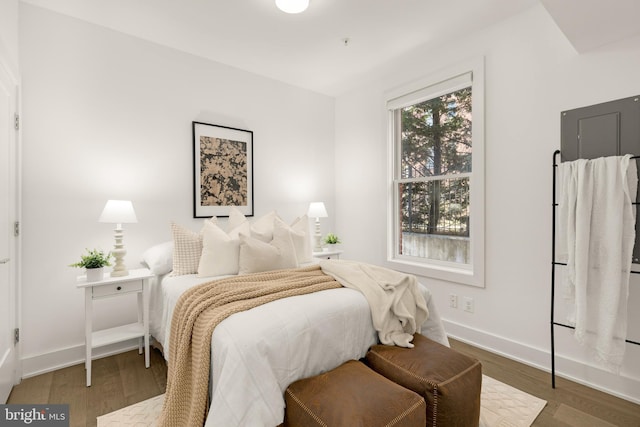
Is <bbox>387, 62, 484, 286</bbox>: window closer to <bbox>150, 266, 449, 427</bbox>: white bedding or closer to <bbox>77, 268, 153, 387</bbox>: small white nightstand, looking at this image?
<bbox>150, 266, 449, 427</bbox>: white bedding

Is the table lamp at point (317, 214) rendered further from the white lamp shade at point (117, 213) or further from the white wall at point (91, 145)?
the white lamp shade at point (117, 213)

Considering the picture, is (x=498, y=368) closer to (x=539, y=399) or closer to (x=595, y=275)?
(x=539, y=399)

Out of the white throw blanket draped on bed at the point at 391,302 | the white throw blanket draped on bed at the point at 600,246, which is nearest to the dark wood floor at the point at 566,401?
the white throw blanket draped on bed at the point at 600,246

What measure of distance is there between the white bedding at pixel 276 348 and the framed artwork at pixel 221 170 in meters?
1.87

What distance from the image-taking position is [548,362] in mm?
2494

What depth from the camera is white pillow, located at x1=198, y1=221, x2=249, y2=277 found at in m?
2.52

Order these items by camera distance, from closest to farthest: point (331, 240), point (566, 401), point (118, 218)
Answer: point (566, 401) < point (118, 218) < point (331, 240)

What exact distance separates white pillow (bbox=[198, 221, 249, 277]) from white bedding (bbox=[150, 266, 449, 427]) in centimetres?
88

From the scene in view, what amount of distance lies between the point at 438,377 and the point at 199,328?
123 cm

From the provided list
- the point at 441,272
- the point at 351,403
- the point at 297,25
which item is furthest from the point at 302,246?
the point at 297,25

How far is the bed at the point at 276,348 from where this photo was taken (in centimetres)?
144

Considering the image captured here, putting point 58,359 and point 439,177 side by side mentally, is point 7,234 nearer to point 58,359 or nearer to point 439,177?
point 58,359

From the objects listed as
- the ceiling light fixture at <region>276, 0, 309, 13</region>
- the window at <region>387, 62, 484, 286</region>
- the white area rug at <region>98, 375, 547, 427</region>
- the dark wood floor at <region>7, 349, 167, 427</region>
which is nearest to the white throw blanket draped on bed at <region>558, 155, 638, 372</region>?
the white area rug at <region>98, 375, 547, 427</region>

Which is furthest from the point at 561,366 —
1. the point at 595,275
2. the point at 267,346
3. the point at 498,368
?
the point at 267,346
